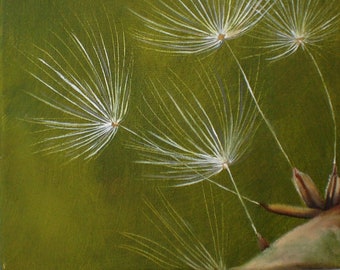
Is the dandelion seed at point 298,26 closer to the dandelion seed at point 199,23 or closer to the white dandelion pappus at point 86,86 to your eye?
the dandelion seed at point 199,23

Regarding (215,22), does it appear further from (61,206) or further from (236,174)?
(61,206)

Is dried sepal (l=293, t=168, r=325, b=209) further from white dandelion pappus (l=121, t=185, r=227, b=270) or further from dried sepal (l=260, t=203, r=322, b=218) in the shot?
white dandelion pappus (l=121, t=185, r=227, b=270)

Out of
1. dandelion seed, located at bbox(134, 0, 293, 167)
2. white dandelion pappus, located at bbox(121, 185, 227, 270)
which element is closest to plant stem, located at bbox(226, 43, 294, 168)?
dandelion seed, located at bbox(134, 0, 293, 167)

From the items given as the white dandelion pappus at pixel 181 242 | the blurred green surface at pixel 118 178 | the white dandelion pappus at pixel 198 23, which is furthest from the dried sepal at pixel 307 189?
the white dandelion pappus at pixel 198 23

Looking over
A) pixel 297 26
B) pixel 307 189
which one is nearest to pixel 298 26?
pixel 297 26

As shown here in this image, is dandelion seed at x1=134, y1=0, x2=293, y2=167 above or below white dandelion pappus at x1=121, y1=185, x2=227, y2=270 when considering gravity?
above

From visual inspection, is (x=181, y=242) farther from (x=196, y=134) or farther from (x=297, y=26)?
(x=297, y=26)

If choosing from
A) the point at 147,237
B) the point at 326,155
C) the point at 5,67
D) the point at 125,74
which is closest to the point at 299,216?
the point at 326,155

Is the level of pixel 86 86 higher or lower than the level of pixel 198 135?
higher
